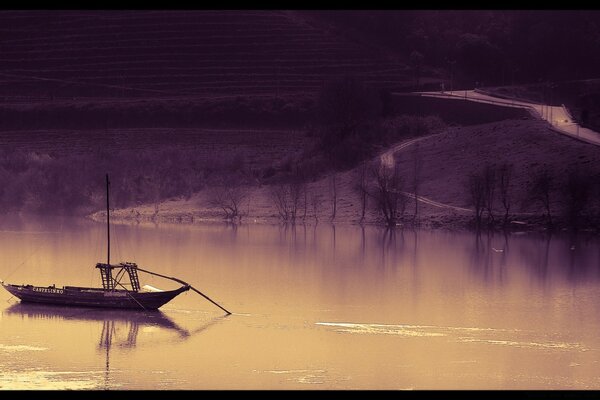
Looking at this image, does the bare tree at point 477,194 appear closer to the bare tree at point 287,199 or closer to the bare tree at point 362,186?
the bare tree at point 362,186

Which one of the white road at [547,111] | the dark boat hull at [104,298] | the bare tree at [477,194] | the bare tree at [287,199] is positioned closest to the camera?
the dark boat hull at [104,298]

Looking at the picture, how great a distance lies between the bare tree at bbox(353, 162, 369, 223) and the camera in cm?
5856

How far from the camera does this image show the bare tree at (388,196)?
57.3m

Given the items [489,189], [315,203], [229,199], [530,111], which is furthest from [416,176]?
[530,111]

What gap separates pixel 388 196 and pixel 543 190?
21.9 ft

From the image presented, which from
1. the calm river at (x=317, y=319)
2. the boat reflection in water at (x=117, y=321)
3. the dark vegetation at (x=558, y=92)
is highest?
the dark vegetation at (x=558, y=92)

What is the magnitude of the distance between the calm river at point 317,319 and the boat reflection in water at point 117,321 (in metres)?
0.05

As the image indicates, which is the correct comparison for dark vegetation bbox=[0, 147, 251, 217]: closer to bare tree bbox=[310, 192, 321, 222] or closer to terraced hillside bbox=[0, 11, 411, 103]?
bare tree bbox=[310, 192, 321, 222]

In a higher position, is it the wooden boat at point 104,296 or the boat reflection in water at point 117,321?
the wooden boat at point 104,296

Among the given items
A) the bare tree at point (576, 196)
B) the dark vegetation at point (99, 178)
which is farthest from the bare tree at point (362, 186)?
the bare tree at point (576, 196)

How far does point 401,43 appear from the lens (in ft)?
320

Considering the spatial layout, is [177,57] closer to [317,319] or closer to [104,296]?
[104,296]

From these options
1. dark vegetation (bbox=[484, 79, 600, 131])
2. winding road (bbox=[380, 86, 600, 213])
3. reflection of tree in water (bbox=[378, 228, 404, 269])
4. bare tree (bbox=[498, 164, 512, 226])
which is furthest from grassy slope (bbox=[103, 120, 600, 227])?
dark vegetation (bbox=[484, 79, 600, 131])

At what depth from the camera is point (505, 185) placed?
59312 mm
